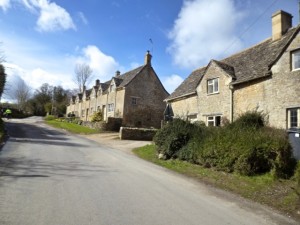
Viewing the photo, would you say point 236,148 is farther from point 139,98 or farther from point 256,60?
point 139,98

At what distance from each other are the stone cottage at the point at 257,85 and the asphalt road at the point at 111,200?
933 cm

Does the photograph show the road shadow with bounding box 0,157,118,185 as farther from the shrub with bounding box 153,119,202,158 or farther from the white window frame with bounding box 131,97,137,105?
the white window frame with bounding box 131,97,137,105

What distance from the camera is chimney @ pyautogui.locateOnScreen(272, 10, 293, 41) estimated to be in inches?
840

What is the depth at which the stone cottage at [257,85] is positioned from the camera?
1731 cm

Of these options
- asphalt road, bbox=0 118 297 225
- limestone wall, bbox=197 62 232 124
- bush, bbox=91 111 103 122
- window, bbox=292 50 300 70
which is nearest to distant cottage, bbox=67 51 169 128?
bush, bbox=91 111 103 122

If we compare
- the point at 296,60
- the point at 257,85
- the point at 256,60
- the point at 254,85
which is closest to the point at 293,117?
the point at 296,60

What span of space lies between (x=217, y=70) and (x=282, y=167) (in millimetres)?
13497

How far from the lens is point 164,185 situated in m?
10.1

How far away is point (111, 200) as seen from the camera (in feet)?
25.0

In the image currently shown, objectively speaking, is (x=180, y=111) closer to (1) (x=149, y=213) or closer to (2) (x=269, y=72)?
(2) (x=269, y=72)

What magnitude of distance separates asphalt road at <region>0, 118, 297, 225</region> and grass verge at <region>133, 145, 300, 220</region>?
690mm

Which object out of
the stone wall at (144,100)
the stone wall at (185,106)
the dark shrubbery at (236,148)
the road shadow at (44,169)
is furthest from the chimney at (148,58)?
the road shadow at (44,169)

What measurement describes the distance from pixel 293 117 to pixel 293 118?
0.06 metres

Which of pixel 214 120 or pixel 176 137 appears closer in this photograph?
pixel 176 137
